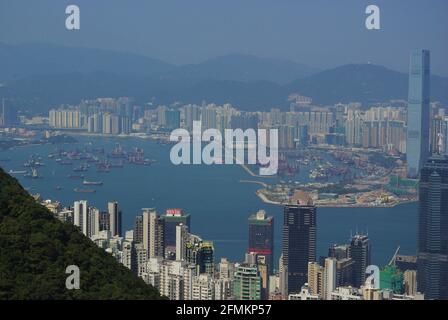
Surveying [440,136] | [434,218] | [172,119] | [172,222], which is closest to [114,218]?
[172,222]

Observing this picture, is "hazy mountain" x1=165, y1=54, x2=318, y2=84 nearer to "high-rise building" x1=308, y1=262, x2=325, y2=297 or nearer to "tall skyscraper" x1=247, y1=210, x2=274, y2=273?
"tall skyscraper" x1=247, y1=210, x2=274, y2=273

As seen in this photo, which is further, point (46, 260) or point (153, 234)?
point (153, 234)

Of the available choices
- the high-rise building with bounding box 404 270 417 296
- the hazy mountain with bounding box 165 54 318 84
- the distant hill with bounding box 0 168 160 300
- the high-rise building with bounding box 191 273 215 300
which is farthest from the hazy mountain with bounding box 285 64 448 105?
the distant hill with bounding box 0 168 160 300

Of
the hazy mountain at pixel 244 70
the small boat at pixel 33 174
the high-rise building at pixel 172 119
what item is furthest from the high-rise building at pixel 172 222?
the hazy mountain at pixel 244 70

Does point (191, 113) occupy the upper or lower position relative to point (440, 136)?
upper

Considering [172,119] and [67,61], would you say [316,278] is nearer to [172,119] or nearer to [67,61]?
[172,119]

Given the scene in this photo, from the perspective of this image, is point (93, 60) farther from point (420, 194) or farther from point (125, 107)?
point (420, 194)

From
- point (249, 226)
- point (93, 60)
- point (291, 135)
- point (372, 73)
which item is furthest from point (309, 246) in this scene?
point (93, 60)
